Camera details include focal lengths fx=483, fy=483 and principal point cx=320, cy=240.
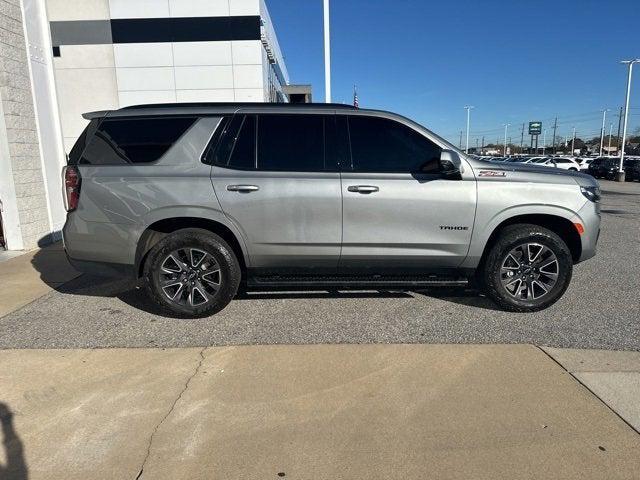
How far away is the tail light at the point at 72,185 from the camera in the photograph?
175 inches

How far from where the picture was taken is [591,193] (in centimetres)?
467

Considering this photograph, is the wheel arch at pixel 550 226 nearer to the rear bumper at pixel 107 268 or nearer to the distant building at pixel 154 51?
the rear bumper at pixel 107 268

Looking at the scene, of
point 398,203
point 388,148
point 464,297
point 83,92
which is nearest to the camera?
point 398,203

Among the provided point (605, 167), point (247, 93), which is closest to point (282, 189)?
point (247, 93)

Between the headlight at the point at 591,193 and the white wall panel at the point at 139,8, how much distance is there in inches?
560

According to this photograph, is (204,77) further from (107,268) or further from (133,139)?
(107,268)

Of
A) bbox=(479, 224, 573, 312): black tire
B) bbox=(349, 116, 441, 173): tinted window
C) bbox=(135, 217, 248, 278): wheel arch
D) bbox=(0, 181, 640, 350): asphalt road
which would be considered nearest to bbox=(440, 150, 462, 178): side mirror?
bbox=(349, 116, 441, 173): tinted window

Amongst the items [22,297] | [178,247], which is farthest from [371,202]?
[22,297]

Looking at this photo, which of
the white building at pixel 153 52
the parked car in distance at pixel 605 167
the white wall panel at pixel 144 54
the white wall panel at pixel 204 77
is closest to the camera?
the white building at pixel 153 52

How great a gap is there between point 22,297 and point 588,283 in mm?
6555

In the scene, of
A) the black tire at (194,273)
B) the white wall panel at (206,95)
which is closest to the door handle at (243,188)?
the black tire at (194,273)

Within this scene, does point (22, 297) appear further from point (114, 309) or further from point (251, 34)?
point (251, 34)

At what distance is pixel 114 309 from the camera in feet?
16.2

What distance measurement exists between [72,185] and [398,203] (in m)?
3.01
